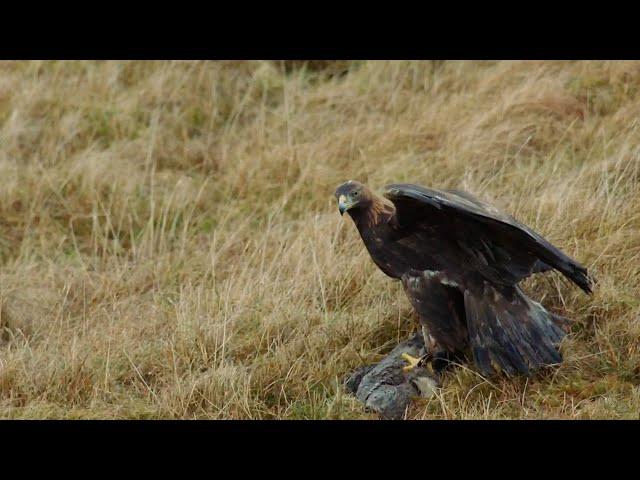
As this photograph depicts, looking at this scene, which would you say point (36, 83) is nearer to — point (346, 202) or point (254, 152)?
point (254, 152)

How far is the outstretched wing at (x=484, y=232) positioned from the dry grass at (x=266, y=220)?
0.57 metres

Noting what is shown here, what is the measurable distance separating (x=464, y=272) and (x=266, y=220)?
2.34m

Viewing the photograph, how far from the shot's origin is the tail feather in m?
4.81

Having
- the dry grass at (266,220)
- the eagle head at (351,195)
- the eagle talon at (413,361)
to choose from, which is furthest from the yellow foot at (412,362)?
the eagle head at (351,195)

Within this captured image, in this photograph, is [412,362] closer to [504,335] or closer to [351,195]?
[504,335]

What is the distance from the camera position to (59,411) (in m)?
5.00

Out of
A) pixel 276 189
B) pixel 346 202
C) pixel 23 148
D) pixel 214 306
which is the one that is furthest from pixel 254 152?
pixel 346 202

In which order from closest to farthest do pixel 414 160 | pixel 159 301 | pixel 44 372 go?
pixel 44 372 < pixel 159 301 < pixel 414 160

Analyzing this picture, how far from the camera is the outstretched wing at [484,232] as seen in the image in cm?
446

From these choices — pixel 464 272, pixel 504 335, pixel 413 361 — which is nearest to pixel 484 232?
pixel 464 272

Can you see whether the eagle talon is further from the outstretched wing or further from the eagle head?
the eagle head

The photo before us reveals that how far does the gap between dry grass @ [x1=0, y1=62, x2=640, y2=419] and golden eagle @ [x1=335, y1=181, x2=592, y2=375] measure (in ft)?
0.58

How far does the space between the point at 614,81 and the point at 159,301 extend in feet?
11.9

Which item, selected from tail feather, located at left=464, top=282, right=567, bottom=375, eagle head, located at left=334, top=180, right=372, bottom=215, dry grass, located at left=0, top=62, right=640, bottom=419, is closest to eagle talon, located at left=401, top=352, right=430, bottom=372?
dry grass, located at left=0, top=62, right=640, bottom=419
